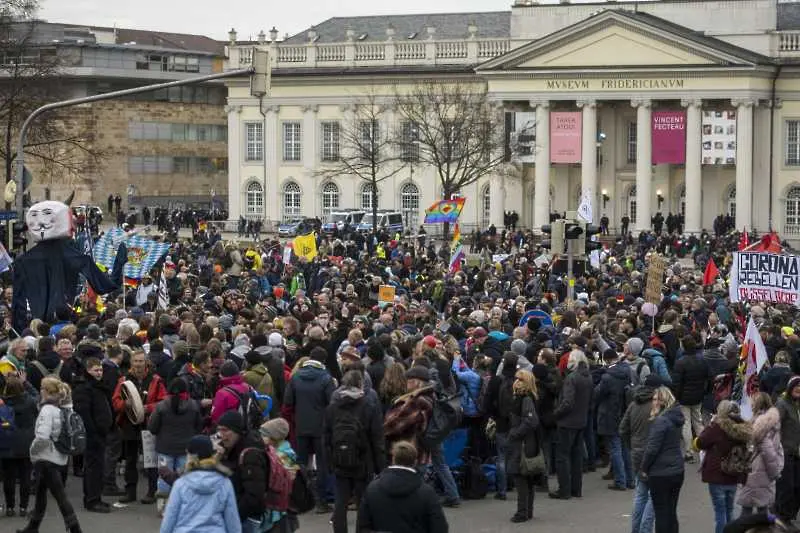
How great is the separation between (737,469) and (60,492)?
20.1 feet

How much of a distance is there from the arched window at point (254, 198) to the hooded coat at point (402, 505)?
234 feet

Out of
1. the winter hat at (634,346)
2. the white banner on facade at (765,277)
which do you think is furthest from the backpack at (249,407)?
the white banner on facade at (765,277)

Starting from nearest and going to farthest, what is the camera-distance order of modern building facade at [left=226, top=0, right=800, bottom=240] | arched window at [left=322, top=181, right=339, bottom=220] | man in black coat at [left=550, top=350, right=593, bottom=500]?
1. man in black coat at [left=550, top=350, right=593, bottom=500]
2. modern building facade at [left=226, top=0, right=800, bottom=240]
3. arched window at [left=322, top=181, right=339, bottom=220]

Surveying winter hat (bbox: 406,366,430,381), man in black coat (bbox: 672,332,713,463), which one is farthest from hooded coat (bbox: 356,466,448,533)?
man in black coat (bbox: 672,332,713,463)

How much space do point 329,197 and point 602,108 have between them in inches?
545

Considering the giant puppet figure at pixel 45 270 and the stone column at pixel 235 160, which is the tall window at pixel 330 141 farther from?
the giant puppet figure at pixel 45 270

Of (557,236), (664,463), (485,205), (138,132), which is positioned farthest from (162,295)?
(138,132)

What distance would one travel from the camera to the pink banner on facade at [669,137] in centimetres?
7281

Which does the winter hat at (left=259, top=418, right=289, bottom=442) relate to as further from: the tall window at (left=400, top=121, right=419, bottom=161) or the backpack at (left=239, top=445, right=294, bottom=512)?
the tall window at (left=400, top=121, right=419, bottom=161)

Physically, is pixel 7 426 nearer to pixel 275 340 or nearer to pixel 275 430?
pixel 275 340

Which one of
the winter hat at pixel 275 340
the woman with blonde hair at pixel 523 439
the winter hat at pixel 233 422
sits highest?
the winter hat at pixel 275 340

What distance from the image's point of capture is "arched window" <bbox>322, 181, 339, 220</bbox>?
82.3m

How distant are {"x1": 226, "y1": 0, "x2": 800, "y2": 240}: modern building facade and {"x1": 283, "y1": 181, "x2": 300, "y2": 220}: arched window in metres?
0.10

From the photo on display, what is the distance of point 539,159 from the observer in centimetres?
7438
